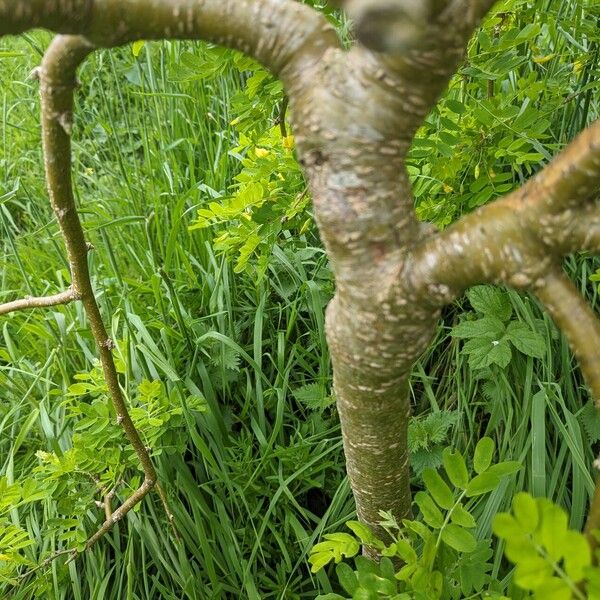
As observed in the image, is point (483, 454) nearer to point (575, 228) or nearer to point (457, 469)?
point (457, 469)

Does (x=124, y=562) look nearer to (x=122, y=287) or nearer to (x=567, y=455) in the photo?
(x=122, y=287)

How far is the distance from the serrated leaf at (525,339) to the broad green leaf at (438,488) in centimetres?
58

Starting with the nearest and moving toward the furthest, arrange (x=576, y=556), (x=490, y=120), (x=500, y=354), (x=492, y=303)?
(x=576, y=556)
(x=490, y=120)
(x=500, y=354)
(x=492, y=303)

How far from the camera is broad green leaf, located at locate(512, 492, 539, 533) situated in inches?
17.6

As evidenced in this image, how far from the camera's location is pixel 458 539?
72 cm

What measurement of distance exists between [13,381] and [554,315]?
1.52m

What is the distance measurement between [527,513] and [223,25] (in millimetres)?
472

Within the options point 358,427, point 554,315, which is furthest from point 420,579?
point 554,315

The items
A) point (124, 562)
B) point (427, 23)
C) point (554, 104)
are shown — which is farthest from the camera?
point (124, 562)

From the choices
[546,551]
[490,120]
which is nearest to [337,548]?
[546,551]

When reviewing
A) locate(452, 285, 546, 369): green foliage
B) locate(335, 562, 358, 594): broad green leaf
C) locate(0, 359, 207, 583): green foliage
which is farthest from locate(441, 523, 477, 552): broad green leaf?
locate(0, 359, 207, 583): green foliage

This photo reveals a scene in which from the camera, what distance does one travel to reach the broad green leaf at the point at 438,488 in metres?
0.71

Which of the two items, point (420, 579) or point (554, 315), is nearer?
point (554, 315)

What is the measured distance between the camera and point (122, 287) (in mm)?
1571
